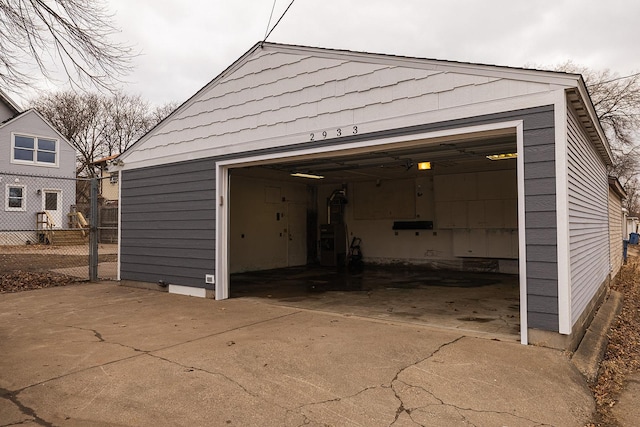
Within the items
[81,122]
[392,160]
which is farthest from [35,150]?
[392,160]

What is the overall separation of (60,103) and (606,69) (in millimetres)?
33589

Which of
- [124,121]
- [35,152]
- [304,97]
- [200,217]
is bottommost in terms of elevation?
[200,217]

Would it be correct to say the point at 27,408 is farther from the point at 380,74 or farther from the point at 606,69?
the point at 606,69

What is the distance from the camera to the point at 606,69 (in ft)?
70.1

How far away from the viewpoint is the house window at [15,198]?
1731 cm

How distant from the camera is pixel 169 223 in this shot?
764 cm

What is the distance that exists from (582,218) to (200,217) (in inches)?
229

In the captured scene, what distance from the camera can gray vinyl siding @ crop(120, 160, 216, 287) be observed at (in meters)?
7.07

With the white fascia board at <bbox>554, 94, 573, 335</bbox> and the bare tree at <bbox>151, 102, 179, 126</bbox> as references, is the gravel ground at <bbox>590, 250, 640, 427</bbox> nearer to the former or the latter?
the white fascia board at <bbox>554, 94, 573, 335</bbox>

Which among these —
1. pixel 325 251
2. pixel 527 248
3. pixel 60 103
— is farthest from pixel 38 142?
pixel 527 248

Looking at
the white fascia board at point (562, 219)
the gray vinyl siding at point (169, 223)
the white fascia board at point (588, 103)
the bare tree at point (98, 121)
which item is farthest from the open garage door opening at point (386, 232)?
the bare tree at point (98, 121)

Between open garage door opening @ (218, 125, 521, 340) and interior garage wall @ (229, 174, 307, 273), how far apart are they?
31 mm

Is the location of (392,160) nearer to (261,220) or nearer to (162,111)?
(261,220)

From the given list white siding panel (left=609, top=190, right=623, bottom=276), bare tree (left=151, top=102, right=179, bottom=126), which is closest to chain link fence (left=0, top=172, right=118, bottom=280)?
bare tree (left=151, top=102, right=179, bottom=126)
